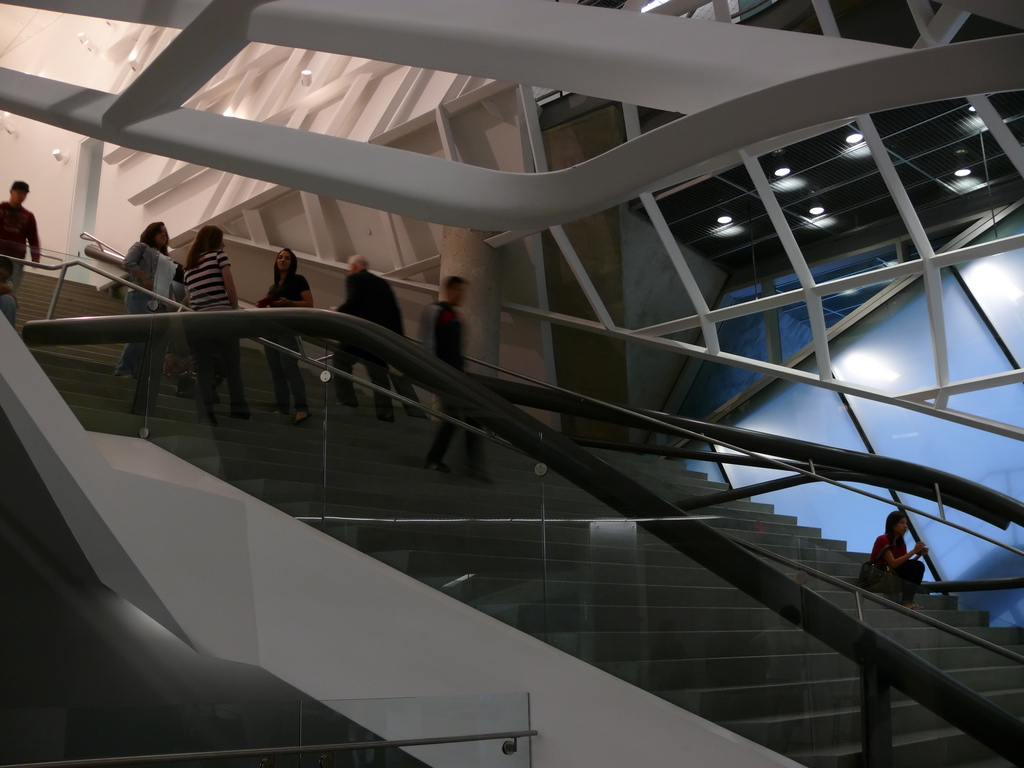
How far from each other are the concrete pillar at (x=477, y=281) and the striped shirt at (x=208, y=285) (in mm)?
5258

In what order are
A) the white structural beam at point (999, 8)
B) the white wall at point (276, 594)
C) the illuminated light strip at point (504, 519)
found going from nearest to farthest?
the white structural beam at point (999, 8) → the illuminated light strip at point (504, 519) → the white wall at point (276, 594)

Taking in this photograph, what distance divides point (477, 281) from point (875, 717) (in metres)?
9.33

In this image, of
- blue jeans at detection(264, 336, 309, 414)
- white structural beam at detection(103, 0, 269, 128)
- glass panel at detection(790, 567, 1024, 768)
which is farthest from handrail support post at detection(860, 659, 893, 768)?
white structural beam at detection(103, 0, 269, 128)

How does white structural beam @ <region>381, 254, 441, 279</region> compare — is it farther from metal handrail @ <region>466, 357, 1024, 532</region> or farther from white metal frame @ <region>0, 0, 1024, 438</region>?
white metal frame @ <region>0, 0, 1024, 438</region>

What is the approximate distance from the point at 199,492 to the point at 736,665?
3.37 meters

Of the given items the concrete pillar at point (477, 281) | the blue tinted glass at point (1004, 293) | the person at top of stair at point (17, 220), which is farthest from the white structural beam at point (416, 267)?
the blue tinted glass at point (1004, 293)

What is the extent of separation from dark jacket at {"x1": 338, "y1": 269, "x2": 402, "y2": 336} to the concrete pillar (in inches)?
193

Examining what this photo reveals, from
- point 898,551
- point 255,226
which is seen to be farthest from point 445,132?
point 898,551

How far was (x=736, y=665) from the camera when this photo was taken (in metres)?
4.32

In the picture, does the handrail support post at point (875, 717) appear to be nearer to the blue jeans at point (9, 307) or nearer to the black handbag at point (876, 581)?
the black handbag at point (876, 581)

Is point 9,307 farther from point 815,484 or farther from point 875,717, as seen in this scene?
point 815,484

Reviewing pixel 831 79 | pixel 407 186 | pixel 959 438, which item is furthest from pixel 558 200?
pixel 959 438

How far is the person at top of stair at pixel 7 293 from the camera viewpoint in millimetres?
6023

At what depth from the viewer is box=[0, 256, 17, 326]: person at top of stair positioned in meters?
6.02
